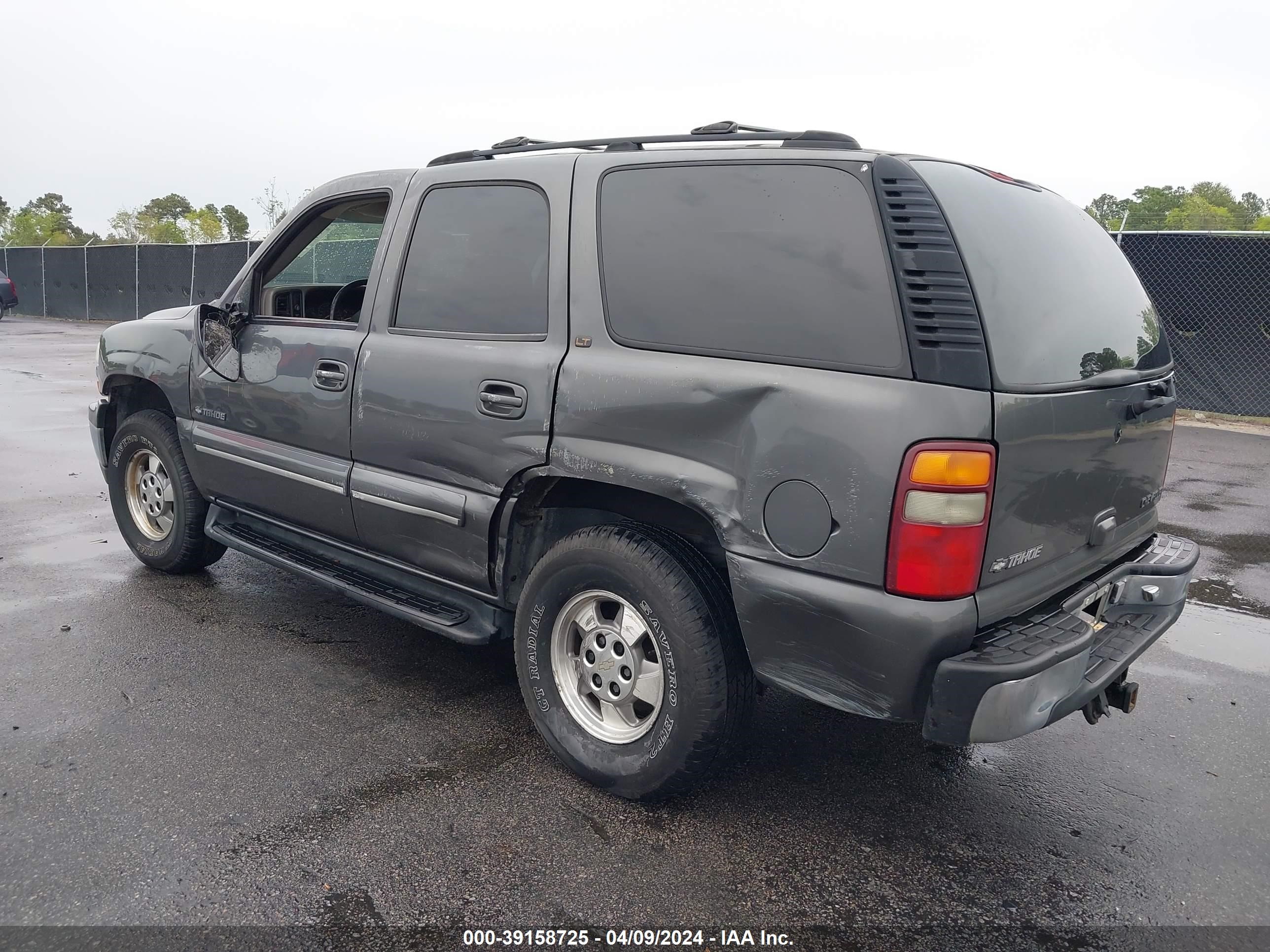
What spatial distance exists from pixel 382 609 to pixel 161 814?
997mm

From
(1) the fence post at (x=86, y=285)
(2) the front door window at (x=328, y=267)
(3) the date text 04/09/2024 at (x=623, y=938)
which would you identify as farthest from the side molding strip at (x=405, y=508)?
(1) the fence post at (x=86, y=285)

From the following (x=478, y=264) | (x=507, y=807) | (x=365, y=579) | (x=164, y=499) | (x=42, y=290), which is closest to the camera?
(x=507, y=807)

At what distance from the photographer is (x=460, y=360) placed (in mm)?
3279

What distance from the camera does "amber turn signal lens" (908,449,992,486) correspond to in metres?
2.30

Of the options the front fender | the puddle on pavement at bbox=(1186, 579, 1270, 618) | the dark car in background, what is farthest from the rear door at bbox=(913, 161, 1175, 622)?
the dark car in background

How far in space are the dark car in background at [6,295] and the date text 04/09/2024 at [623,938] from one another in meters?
30.0

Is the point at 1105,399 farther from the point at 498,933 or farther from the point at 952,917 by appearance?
the point at 498,933

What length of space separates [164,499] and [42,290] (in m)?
28.9

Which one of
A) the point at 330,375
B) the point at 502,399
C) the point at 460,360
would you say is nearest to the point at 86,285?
the point at 330,375

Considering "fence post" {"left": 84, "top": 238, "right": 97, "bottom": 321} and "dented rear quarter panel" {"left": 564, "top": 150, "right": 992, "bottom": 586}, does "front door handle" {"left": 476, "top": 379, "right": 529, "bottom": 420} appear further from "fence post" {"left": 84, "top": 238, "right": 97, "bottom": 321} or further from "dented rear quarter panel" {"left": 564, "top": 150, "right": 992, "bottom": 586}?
"fence post" {"left": 84, "top": 238, "right": 97, "bottom": 321}

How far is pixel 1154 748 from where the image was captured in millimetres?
3479

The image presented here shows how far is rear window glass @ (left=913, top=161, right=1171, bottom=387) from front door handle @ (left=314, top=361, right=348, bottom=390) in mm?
2219

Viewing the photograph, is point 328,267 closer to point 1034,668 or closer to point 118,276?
point 1034,668

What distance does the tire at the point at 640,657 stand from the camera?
271cm
